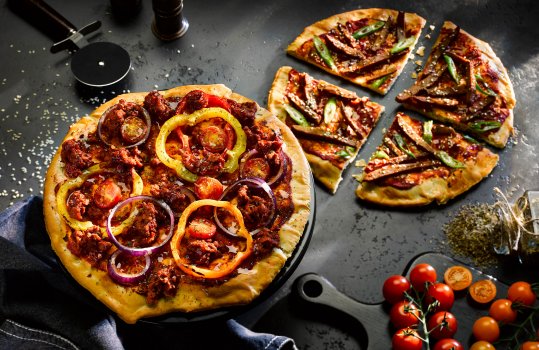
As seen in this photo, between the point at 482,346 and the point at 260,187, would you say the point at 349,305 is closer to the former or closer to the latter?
the point at 482,346

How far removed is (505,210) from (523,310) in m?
1.03

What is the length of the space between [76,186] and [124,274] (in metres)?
0.90

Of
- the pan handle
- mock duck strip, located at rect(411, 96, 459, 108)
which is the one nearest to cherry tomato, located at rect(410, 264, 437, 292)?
mock duck strip, located at rect(411, 96, 459, 108)

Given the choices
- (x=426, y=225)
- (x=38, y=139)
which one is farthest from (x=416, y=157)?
(x=38, y=139)

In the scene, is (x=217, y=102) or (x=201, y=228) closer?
(x=201, y=228)

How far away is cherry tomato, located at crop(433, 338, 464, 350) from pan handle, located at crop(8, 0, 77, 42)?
4.95 metres

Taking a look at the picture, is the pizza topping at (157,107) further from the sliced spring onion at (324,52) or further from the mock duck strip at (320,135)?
the sliced spring onion at (324,52)

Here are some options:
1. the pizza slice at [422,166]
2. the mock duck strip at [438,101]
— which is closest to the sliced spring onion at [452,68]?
the mock duck strip at [438,101]

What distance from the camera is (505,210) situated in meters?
6.67

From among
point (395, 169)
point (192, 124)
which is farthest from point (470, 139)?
point (192, 124)

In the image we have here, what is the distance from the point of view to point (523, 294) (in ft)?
20.0

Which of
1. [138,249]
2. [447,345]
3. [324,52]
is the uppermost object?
[324,52]

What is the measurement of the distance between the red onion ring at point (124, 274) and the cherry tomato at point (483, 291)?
9.52 ft

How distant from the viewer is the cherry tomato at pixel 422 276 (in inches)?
242
